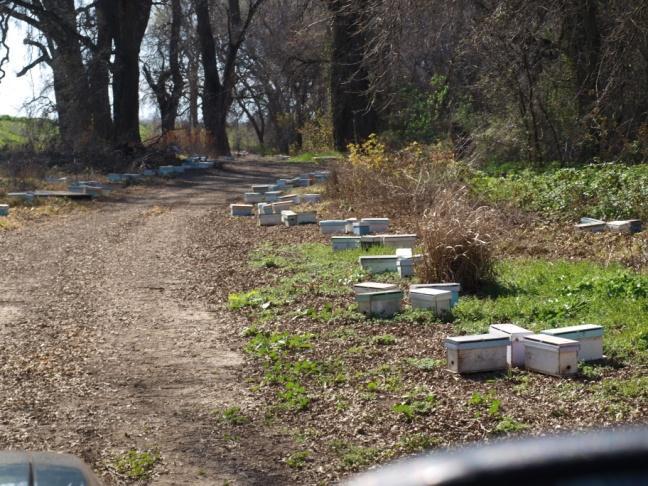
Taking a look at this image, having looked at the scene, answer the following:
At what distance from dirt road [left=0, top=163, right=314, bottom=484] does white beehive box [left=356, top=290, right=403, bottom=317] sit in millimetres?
1350

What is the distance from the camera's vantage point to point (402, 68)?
24.2 metres

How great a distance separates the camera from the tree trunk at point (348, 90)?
28.8m

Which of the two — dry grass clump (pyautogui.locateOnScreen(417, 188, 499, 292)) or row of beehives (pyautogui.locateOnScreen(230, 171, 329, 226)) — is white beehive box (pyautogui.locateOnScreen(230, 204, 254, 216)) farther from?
dry grass clump (pyautogui.locateOnScreen(417, 188, 499, 292))

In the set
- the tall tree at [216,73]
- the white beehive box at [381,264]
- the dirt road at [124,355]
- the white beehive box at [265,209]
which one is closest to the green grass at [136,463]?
the dirt road at [124,355]

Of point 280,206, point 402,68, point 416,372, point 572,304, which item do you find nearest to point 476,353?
point 416,372

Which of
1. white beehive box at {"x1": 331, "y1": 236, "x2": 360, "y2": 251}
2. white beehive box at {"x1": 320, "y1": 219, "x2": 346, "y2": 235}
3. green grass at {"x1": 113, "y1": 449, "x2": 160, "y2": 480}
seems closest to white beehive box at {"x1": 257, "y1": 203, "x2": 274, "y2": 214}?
white beehive box at {"x1": 320, "y1": 219, "x2": 346, "y2": 235}

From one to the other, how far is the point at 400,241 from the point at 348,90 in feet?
61.2

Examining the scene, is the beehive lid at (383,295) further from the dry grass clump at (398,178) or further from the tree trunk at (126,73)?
the tree trunk at (126,73)

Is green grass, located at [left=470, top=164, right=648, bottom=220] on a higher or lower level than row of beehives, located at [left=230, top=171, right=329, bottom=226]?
higher

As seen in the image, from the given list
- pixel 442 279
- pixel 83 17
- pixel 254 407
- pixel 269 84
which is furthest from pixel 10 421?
pixel 269 84

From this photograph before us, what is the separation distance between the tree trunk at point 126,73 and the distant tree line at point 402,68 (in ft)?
0.16

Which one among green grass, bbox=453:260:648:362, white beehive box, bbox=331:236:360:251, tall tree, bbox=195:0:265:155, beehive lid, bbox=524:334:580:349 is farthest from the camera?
tall tree, bbox=195:0:265:155

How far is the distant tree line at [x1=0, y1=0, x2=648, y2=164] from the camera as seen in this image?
17.2 meters

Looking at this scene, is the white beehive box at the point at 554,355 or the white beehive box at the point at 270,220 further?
the white beehive box at the point at 270,220
